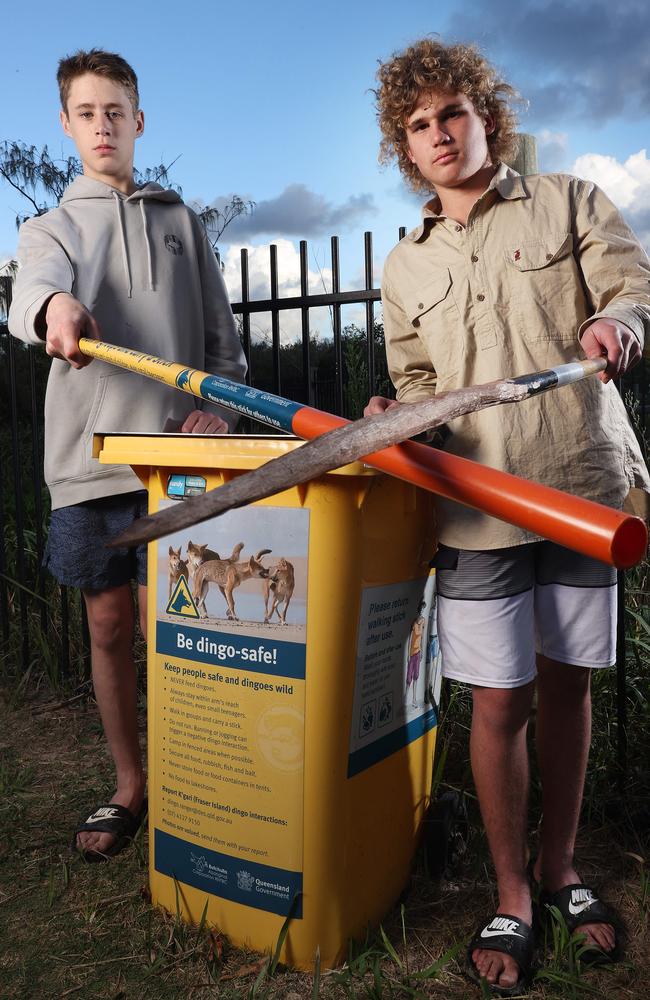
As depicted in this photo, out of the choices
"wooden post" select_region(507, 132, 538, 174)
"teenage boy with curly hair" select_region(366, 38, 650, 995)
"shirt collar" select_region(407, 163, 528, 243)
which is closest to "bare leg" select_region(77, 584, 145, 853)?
"teenage boy with curly hair" select_region(366, 38, 650, 995)

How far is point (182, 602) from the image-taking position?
70.7 inches

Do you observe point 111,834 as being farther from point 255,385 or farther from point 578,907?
point 255,385

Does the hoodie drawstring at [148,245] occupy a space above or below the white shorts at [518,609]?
above

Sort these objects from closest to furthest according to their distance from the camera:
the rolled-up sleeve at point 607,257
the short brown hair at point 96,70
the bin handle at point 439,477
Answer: the bin handle at point 439,477 < the rolled-up sleeve at point 607,257 < the short brown hair at point 96,70

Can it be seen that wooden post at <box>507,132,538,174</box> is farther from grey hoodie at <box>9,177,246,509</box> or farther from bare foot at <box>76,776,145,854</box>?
bare foot at <box>76,776,145,854</box>

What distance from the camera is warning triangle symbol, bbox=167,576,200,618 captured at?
70.1 inches

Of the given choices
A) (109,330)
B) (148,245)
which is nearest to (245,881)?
(109,330)

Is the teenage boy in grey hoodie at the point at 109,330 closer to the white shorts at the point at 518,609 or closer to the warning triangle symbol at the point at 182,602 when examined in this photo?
the warning triangle symbol at the point at 182,602

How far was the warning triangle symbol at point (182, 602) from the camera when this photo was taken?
1.78 meters

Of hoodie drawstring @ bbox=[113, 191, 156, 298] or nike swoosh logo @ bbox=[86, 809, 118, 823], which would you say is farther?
Result: nike swoosh logo @ bbox=[86, 809, 118, 823]

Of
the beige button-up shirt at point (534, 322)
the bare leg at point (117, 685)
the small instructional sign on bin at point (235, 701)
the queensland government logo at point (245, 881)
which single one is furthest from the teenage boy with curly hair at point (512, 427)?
the bare leg at point (117, 685)

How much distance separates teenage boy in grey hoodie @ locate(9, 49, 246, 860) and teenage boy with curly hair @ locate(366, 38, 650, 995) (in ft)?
2.40

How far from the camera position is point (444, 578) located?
1.78m

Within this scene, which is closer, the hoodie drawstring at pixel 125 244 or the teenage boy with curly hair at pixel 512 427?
the teenage boy with curly hair at pixel 512 427
